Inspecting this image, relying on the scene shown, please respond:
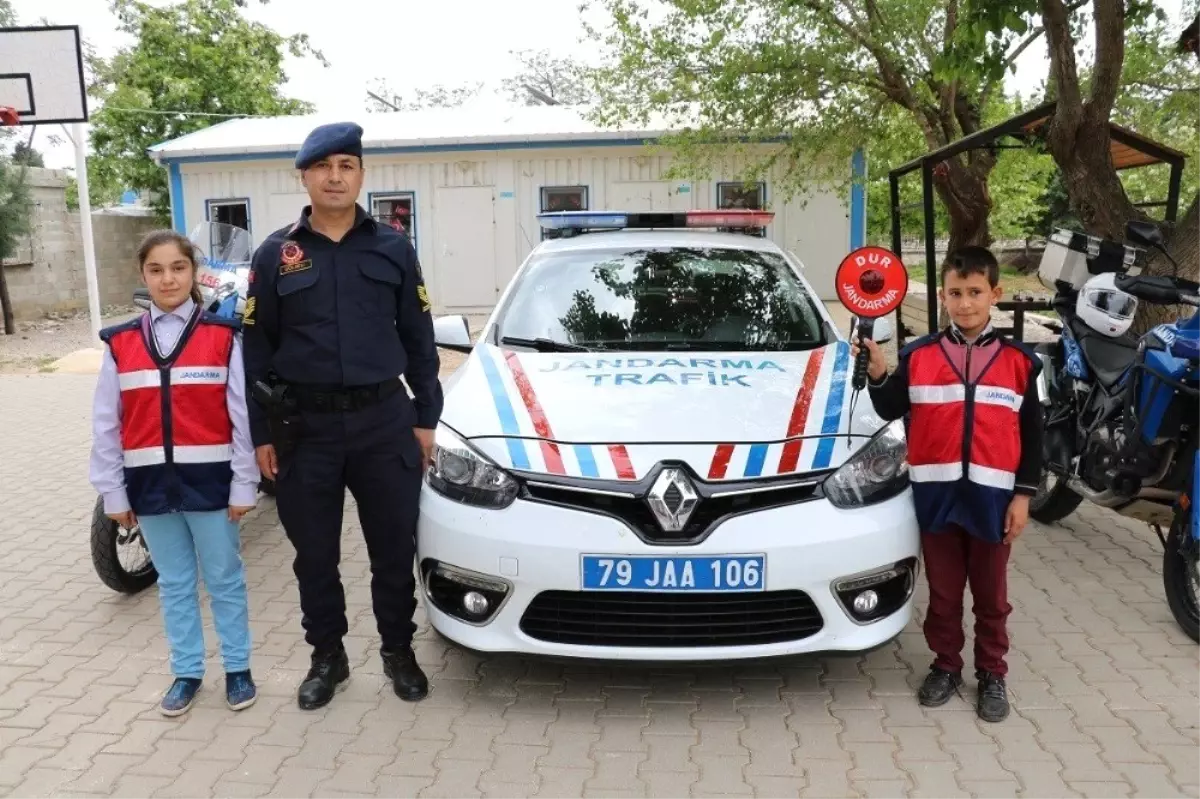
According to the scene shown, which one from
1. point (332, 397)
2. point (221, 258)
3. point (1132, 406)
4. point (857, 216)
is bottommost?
point (1132, 406)

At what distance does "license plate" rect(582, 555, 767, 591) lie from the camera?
3.07 metres

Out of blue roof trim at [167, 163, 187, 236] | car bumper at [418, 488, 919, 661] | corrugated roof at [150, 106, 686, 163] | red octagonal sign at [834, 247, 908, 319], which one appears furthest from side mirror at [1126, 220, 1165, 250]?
blue roof trim at [167, 163, 187, 236]

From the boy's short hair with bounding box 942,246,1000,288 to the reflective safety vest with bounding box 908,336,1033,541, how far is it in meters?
0.21

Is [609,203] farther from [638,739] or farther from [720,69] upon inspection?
[638,739]

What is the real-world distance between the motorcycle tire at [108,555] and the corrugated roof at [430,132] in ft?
37.3

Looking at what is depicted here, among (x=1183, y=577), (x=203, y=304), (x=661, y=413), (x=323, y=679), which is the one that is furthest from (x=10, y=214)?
(x=1183, y=577)

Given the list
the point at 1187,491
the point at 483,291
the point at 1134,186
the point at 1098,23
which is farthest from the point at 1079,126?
the point at 483,291

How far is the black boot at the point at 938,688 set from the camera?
3434mm

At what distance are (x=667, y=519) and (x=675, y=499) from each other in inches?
2.6

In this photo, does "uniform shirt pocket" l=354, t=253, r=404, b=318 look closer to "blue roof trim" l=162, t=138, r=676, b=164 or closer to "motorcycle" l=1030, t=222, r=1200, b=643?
"motorcycle" l=1030, t=222, r=1200, b=643

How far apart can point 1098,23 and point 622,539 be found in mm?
5008

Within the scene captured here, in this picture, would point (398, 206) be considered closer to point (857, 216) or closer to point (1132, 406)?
point (857, 216)

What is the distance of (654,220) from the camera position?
17.6 feet

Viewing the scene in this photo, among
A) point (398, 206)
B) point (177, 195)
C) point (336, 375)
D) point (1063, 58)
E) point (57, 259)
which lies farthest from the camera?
point (57, 259)
